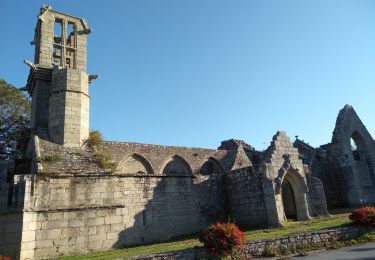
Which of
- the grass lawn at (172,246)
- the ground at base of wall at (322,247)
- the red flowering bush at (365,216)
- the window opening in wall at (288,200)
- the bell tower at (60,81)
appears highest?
the bell tower at (60,81)

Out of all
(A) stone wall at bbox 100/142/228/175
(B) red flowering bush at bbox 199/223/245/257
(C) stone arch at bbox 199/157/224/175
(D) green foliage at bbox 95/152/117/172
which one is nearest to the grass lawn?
(B) red flowering bush at bbox 199/223/245/257

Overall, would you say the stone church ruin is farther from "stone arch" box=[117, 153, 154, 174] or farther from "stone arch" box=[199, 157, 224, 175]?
"stone arch" box=[199, 157, 224, 175]

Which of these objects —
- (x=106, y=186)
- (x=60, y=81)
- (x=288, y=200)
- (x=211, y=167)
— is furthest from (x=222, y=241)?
(x=211, y=167)

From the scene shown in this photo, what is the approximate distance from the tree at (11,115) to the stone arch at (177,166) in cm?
1021

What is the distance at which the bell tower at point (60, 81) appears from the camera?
14.8 m

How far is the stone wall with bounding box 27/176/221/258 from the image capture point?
10.8 meters

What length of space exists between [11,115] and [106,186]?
571 inches

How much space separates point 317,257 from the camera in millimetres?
8266

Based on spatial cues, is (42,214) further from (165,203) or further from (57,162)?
(165,203)

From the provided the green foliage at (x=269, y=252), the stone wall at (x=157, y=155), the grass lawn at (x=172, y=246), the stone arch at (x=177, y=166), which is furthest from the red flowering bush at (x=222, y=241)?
the stone arch at (x=177, y=166)

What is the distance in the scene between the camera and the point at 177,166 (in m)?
24.3

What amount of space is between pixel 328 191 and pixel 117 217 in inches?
575

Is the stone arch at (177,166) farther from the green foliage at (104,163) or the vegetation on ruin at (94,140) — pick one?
the green foliage at (104,163)

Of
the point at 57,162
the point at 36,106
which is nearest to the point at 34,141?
the point at 57,162
